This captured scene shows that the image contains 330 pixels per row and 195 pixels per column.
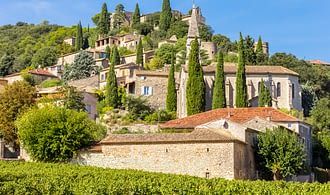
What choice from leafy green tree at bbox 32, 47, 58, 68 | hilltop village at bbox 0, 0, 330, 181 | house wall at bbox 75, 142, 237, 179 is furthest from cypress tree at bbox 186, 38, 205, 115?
leafy green tree at bbox 32, 47, 58, 68

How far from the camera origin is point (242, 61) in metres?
68.6

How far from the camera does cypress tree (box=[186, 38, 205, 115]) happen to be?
64.6 m

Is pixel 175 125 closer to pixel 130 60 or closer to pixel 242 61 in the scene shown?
pixel 242 61

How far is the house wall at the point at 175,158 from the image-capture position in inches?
1538

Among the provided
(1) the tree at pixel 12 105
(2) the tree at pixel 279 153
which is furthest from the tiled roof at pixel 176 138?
(1) the tree at pixel 12 105

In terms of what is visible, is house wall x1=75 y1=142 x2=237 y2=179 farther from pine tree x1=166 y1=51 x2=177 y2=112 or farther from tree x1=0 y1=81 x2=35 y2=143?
pine tree x1=166 y1=51 x2=177 y2=112

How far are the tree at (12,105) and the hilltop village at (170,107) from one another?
0.34 feet

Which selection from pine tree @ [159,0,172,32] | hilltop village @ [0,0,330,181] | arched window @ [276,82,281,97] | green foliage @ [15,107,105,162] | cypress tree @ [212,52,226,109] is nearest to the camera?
hilltop village @ [0,0,330,181]

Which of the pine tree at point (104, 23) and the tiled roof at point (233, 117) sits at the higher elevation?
the pine tree at point (104, 23)

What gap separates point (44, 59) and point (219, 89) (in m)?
55.3

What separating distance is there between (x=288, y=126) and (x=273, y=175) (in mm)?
10032

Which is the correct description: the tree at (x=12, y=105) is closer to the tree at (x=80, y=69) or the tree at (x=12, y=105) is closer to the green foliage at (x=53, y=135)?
the green foliage at (x=53, y=135)

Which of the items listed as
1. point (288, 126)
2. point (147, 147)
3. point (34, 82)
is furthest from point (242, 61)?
point (34, 82)

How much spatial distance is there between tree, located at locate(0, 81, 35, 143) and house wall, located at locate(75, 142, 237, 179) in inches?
705
